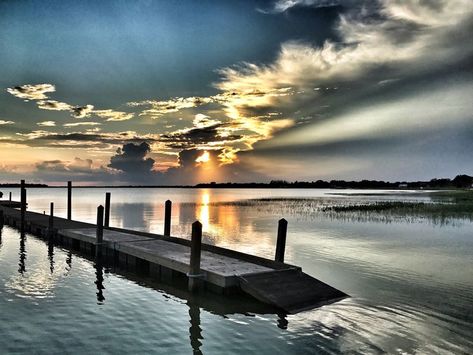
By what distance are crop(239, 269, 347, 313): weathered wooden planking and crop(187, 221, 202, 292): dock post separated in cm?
157

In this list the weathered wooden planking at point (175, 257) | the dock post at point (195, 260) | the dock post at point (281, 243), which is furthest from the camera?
the dock post at point (281, 243)

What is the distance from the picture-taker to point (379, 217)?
3950 centimetres

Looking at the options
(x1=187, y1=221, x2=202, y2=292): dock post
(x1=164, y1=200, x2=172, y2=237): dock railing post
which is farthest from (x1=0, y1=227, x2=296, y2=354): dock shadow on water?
(x1=164, y1=200, x2=172, y2=237): dock railing post

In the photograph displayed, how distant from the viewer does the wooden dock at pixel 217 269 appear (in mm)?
11930

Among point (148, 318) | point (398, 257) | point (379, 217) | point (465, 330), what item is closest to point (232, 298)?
point (148, 318)

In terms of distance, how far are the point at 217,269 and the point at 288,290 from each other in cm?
253

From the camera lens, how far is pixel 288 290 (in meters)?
12.1

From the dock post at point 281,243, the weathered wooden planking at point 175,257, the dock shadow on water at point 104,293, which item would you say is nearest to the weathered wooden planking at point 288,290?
the dock shadow on water at point 104,293

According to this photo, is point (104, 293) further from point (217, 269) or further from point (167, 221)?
point (167, 221)

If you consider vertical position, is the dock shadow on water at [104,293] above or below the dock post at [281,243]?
below

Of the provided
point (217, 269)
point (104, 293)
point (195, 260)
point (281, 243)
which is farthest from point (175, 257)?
point (281, 243)

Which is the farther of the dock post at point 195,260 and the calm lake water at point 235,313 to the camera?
the dock post at point 195,260

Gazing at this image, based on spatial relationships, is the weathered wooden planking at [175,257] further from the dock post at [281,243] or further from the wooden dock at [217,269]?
the dock post at [281,243]

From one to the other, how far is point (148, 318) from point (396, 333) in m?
6.61
